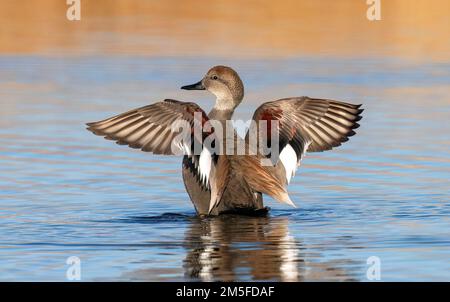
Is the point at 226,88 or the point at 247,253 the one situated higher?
the point at 226,88

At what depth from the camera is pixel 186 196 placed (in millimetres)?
10453

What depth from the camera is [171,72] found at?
643 inches

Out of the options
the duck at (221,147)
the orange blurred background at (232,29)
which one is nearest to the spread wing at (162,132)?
the duck at (221,147)

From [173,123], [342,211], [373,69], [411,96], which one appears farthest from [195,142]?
[373,69]

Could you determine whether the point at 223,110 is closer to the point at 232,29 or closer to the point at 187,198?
the point at 187,198

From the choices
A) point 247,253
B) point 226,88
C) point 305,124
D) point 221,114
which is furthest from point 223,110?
point 247,253

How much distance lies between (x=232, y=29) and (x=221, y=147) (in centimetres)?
1060

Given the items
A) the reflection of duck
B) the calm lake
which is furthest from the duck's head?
the reflection of duck

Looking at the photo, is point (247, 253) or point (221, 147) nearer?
point (247, 253)

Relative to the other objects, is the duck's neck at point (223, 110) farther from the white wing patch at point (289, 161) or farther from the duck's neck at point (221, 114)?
the white wing patch at point (289, 161)

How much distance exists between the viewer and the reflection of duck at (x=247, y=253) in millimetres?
7570

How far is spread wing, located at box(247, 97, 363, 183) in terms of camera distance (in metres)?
9.75

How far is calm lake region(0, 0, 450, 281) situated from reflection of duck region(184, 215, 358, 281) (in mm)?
12

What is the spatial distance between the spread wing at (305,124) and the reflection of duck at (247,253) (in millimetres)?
Answer: 553
